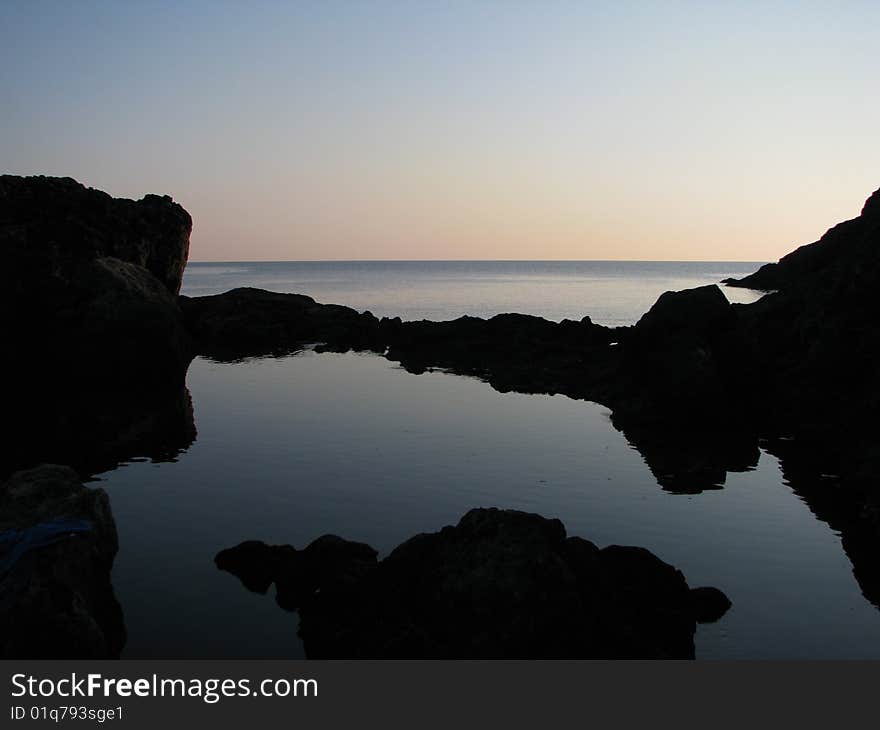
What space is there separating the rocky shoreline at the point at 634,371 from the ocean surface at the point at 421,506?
5.12 feet

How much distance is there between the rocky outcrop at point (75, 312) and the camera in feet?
117

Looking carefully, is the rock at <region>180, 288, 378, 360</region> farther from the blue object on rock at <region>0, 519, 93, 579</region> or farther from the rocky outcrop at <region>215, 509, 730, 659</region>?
the rocky outcrop at <region>215, 509, 730, 659</region>

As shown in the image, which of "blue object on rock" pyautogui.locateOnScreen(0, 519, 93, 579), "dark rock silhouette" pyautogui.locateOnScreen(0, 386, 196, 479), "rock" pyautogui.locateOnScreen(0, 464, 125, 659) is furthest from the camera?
"dark rock silhouette" pyautogui.locateOnScreen(0, 386, 196, 479)

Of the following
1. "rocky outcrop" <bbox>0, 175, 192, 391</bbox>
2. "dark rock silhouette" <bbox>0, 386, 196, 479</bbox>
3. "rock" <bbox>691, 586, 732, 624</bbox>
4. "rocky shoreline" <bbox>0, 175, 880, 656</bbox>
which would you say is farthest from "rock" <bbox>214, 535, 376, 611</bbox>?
"rocky outcrop" <bbox>0, 175, 192, 391</bbox>

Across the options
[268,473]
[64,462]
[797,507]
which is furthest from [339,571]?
[64,462]

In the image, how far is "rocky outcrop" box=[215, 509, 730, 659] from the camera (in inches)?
494

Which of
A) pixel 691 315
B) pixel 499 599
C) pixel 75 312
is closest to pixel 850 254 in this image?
pixel 691 315

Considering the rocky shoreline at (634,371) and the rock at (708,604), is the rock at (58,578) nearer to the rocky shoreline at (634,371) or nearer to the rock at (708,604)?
the rock at (708,604)

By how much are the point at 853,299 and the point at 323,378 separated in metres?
25.7

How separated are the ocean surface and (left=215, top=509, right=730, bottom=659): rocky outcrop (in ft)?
2.33

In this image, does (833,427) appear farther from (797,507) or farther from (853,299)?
(797,507)

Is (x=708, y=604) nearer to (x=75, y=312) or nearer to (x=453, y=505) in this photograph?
(x=453, y=505)

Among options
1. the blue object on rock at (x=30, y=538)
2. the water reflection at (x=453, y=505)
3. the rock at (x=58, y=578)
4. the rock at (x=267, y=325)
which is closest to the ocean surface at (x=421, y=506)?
the water reflection at (x=453, y=505)

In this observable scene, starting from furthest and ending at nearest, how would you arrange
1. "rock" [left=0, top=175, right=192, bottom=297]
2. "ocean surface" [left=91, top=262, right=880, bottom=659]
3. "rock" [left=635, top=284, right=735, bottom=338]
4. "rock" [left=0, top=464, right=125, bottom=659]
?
"rock" [left=635, top=284, right=735, bottom=338], "rock" [left=0, top=175, right=192, bottom=297], "ocean surface" [left=91, top=262, right=880, bottom=659], "rock" [left=0, top=464, right=125, bottom=659]
